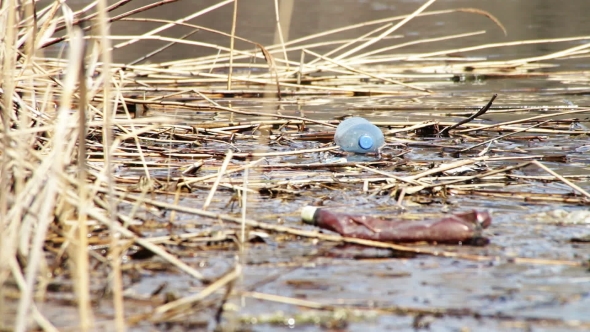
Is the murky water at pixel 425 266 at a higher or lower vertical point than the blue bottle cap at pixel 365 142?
lower

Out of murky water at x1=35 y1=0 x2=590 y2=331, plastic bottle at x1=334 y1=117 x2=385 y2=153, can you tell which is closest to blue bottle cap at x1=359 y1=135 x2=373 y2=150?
plastic bottle at x1=334 y1=117 x2=385 y2=153

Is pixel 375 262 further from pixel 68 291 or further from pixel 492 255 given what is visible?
pixel 68 291

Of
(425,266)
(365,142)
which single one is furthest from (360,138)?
(425,266)

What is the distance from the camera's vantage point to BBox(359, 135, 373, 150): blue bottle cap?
465cm

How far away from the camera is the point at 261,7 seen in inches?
681

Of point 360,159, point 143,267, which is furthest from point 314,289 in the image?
point 360,159

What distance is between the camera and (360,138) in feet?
15.3

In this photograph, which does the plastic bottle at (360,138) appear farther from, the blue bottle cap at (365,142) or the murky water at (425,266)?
the murky water at (425,266)

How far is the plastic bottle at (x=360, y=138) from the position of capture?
15.3 ft

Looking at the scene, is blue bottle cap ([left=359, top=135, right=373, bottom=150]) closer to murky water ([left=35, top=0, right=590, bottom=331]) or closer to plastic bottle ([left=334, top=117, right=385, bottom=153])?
plastic bottle ([left=334, top=117, right=385, bottom=153])

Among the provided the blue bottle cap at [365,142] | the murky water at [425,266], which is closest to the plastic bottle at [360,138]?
the blue bottle cap at [365,142]

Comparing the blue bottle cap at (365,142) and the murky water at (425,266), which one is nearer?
the murky water at (425,266)

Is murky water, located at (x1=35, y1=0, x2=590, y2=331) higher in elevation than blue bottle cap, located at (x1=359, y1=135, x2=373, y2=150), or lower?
lower

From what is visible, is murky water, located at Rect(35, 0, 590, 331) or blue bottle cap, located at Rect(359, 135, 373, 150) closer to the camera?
murky water, located at Rect(35, 0, 590, 331)
